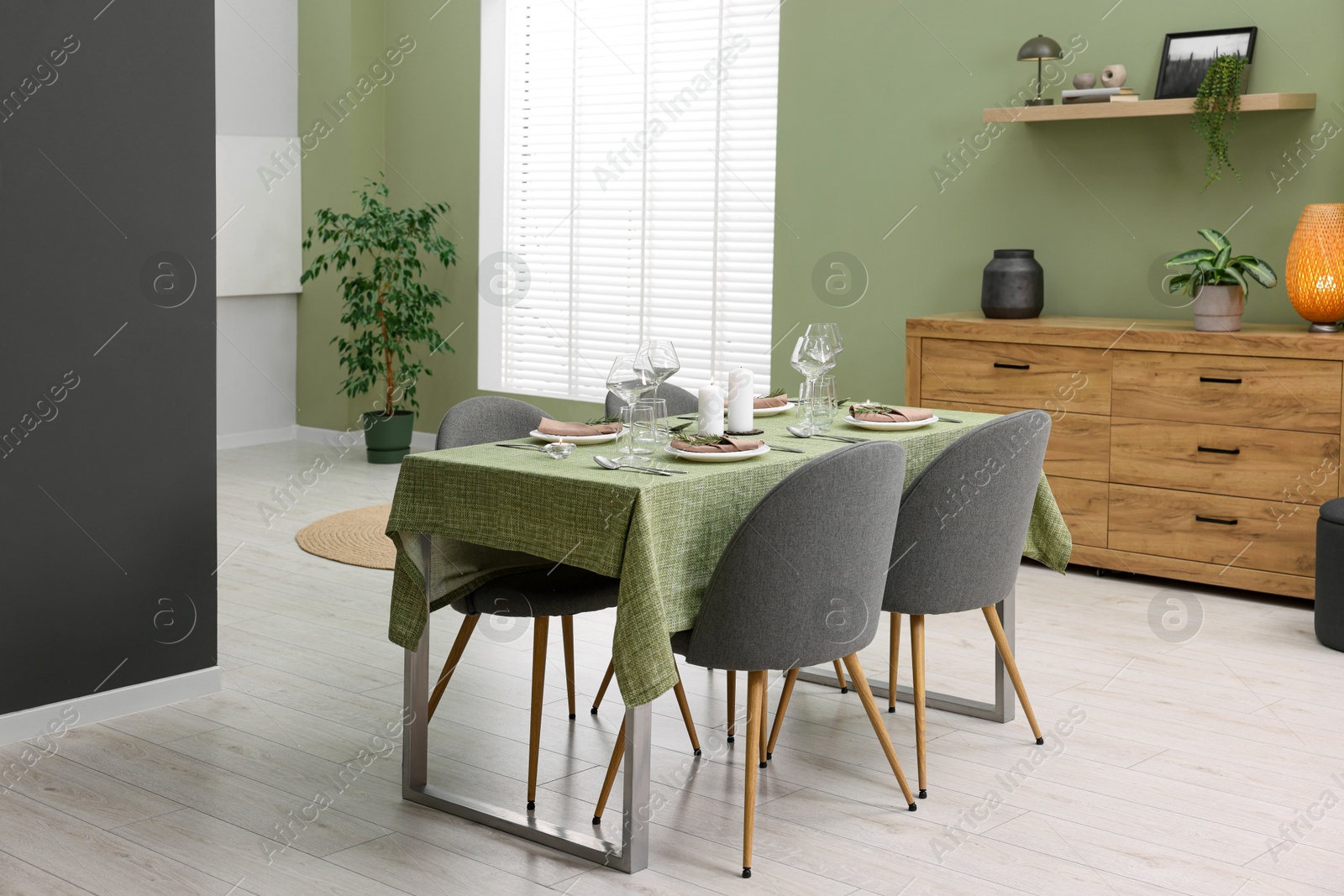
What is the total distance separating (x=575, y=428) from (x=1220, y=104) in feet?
10.1

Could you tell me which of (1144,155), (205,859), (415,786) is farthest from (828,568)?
(1144,155)

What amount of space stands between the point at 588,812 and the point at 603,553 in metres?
0.73

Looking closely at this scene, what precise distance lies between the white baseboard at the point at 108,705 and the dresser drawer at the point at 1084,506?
10.3 feet

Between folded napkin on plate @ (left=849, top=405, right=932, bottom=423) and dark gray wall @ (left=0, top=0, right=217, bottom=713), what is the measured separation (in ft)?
5.77

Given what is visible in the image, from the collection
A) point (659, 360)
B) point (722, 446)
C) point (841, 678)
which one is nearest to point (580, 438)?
point (659, 360)

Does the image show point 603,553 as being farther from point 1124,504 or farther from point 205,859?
point 1124,504

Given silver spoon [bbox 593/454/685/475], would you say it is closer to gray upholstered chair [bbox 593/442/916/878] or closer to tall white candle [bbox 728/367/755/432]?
gray upholstered chair [bbox 593/442/916/878]

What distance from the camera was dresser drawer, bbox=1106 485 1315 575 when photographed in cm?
459

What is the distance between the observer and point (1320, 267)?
4617mm

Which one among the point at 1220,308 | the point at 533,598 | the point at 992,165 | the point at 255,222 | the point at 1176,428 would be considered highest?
the point at 992,165

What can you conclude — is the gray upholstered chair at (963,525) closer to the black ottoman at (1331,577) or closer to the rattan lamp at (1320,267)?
the black ottoman at (1331,577)

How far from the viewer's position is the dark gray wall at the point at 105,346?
3156 millimetres

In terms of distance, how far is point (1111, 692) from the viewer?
3727mm

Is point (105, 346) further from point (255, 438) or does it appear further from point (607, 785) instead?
point (255, 438)
